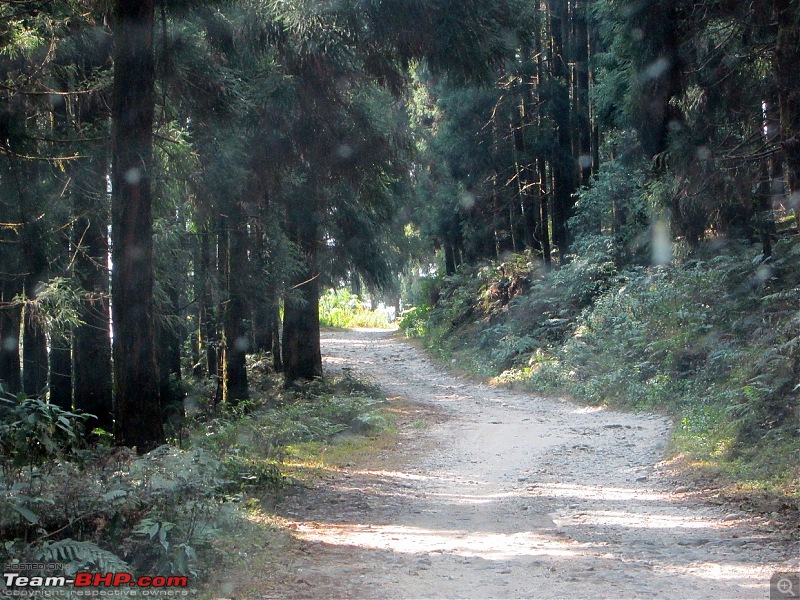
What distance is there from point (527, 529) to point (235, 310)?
10715 millimetres

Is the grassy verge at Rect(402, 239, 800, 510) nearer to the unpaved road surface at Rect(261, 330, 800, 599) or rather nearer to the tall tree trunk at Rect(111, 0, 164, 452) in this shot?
the unpaved road surface at Rect(261, 330, 800, 599)

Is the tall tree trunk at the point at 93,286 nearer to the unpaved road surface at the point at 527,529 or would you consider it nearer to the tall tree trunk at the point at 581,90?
the unpaved road surface at the point at 527,529

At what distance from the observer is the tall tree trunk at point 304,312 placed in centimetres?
1803

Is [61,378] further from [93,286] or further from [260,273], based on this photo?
[260,273]

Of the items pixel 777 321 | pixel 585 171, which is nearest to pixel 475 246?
pixel 585 171

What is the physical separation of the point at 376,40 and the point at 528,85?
16.4 meters

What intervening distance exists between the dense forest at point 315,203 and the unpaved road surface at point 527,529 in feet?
4.26

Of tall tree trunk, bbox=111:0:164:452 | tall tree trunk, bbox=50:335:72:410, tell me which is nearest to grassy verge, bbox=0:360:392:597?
tall tree trunk, bbox=111:0:164:452

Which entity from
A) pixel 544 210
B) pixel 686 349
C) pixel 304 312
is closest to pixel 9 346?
pixel 304 312

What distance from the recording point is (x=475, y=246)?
3434cm

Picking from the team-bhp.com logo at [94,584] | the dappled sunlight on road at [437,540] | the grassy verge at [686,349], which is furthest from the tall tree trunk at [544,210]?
the team-bhp.com logo at [94,584]

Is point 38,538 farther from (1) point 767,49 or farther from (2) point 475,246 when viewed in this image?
(2) point 475,246

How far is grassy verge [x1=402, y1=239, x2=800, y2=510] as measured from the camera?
31.9ft

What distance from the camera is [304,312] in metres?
19.0
